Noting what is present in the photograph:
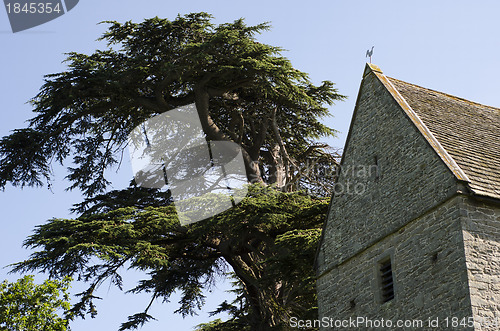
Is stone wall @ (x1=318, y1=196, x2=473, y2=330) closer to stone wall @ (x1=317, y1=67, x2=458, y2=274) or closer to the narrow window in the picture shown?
the narrow window

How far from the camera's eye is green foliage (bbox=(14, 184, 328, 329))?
18453 mm

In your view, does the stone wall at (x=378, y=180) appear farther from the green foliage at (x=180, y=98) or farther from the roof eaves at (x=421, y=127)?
the green foliage at (x=180, y=98)

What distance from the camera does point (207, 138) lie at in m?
23.8

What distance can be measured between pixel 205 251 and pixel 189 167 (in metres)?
3.32

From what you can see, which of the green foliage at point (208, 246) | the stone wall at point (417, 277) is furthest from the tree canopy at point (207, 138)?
the stone wall at point (417, 277)

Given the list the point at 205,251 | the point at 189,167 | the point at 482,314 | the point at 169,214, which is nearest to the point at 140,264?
the point at 169,214

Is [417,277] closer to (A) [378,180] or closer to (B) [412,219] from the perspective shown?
(B) [412,219]

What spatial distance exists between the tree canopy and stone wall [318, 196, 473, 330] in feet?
15.8

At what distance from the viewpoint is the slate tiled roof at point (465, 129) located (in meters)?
12.3

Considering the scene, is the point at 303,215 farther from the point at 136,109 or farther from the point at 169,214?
the point at 136,109

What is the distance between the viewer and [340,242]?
14164mm

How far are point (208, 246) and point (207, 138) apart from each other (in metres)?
3.70

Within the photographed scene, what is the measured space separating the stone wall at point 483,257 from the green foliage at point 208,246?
5.85 metres

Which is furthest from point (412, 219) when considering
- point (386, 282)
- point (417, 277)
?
point (386, 282)
